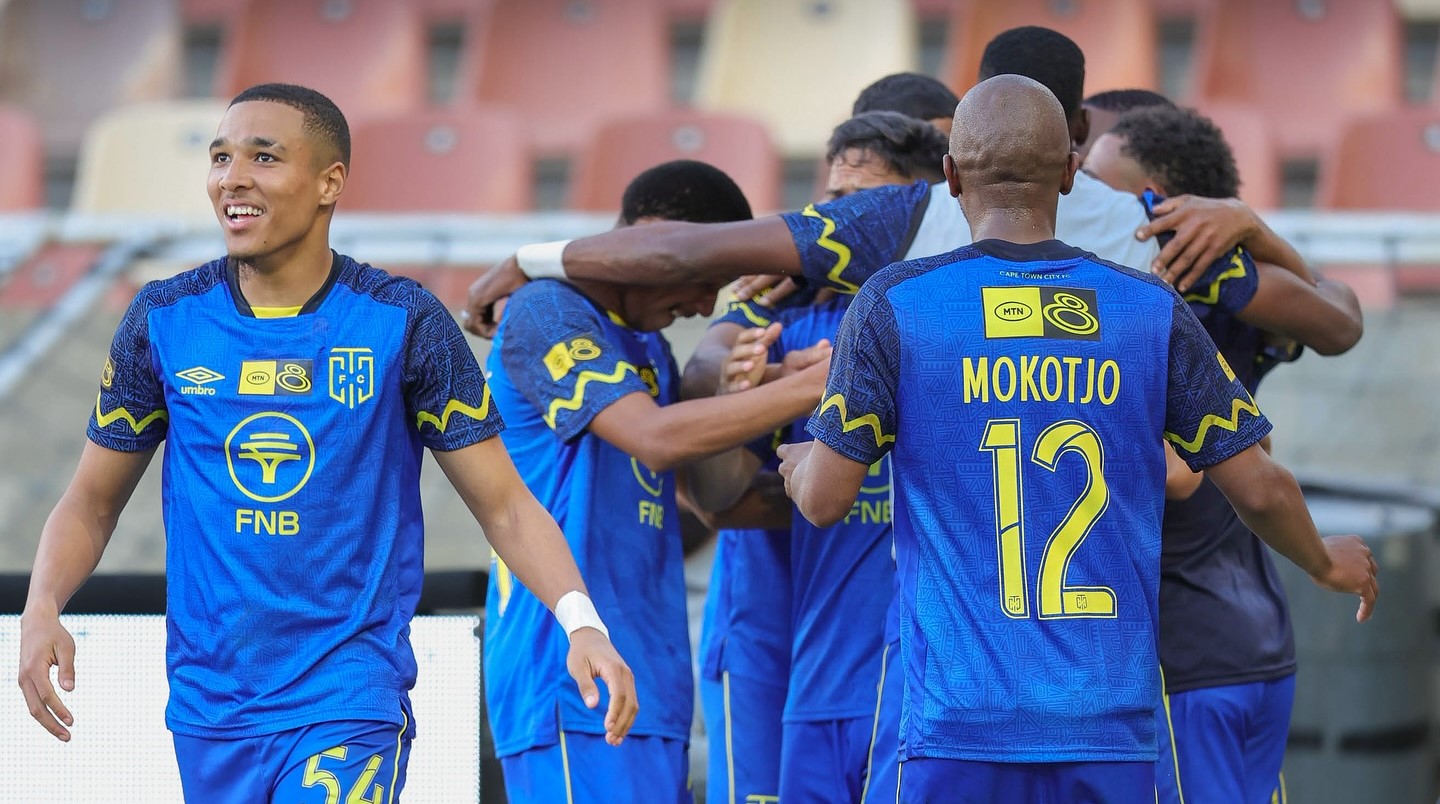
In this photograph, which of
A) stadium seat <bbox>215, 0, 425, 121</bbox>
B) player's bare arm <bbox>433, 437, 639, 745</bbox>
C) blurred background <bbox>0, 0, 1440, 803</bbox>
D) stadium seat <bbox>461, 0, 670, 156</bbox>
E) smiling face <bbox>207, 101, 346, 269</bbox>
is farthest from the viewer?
stadium seat <bbox>215, 0, 425, 121</bbox>

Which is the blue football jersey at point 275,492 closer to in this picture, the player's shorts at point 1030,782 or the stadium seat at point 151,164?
the player's shorts at point 1030,782

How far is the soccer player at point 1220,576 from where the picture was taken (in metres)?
4.00

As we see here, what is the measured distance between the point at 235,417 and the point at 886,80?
229 centimetres

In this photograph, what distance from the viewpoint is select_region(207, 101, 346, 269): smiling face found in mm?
3305

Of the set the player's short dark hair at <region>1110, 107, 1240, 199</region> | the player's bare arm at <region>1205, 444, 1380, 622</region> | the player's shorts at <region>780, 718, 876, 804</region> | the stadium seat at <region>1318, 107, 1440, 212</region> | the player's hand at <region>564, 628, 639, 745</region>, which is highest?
the stadium seat at <region>1318, 107, 1440, 212</region>

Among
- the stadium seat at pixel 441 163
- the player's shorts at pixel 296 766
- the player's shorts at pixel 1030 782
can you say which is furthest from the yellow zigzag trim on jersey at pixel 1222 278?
the stadium seat at pixel 441 163

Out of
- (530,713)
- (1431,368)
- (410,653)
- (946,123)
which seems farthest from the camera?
(1431,368)

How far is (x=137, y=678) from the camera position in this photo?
Result: 4395 mm

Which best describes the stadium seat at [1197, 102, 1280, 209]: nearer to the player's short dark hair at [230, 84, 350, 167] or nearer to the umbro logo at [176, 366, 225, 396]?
the player's short dark hair at [230, 84, 350, 167]

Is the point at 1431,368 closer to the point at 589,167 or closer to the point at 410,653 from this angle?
the point at 589,167

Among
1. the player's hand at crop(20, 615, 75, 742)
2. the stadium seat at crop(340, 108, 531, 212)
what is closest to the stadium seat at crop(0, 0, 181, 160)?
the stadium seat at crop(340, 108, 531, 212)

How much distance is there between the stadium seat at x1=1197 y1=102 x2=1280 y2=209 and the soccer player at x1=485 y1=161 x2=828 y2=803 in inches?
209

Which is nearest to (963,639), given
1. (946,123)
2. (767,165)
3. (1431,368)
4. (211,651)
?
(211,651)

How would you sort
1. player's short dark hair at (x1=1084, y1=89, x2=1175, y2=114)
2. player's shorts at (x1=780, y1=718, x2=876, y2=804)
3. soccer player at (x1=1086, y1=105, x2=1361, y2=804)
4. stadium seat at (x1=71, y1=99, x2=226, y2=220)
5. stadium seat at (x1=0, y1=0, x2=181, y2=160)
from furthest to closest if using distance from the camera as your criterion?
stadium seat at (x1=0, y1=0, x2=181, y2=160) → stadium seat at (x1=71, y1=99, x2=226, y2=220) → player's short dark hair at (x1=1084, y1=89, x2=1175, y2=114) → player's shorts at (x1=780, y1=718, x2=876, y2=804) → soccer player at (x1=1086, y1=105, x2=1361, y2=804)
